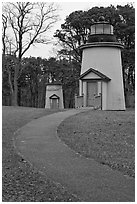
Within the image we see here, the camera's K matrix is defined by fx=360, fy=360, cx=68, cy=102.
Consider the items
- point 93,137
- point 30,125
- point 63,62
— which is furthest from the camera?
point 63,62

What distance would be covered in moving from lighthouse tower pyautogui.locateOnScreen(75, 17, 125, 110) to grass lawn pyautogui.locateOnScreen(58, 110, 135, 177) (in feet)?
39.0

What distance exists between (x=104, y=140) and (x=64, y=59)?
31.8m

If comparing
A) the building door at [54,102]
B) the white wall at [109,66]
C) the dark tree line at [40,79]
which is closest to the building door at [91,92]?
the white wall at [109,66]

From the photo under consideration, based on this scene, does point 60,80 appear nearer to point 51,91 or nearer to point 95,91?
point 51,91

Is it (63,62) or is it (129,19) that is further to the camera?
(63,62)

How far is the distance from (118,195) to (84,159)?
2757 mm

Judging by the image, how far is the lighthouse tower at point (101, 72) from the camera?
91.4 feet

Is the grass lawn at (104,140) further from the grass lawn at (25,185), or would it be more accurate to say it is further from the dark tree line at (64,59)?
the dark tree line at (64,59)

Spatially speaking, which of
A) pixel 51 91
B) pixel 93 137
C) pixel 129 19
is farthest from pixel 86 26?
pixel 93 137

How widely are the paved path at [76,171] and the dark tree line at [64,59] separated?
23.7m

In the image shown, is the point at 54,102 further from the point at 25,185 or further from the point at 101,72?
the point at 25,185

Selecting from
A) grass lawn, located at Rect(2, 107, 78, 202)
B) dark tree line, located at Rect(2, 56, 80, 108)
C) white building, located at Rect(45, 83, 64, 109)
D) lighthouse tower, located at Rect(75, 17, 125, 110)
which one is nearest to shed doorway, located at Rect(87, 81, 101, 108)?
lighthouse tower, located at Rect(75, 17, 125, 110)

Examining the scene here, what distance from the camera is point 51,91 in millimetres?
35750

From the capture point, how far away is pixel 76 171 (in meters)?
7.56
